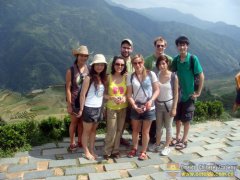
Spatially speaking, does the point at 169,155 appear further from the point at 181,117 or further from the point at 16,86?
the point at 16,86

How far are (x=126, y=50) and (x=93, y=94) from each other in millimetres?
1367

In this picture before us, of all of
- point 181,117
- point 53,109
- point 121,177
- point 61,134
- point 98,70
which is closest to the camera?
point 121,177

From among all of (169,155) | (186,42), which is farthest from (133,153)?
(186,42)

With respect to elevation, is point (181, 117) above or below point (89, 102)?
below

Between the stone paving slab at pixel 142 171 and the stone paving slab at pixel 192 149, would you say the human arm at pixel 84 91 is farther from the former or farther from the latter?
the stone paving slab at pixel 192 149

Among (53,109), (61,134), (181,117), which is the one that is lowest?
(53,109)

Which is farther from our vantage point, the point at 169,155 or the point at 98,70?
the point at 169,155

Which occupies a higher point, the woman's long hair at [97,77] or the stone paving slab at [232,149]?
the woman's long hair at [97,77]

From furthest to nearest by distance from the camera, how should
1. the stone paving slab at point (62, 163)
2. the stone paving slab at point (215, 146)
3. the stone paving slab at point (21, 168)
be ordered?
the stone paving slab at point (215, 146)
the stone paving slab at point (62, 163)
the stone paving slab at point (21, 168)

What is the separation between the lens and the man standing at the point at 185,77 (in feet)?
22.8

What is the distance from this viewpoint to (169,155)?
6867mm

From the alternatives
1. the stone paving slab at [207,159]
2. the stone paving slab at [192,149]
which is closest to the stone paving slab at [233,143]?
the stone paving slab at [192,149]

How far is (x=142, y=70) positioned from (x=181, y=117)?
1827mm

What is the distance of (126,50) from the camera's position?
6902mm
